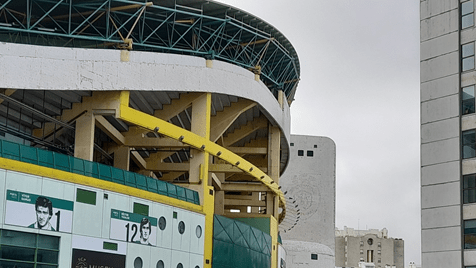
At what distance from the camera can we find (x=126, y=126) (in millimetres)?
53281

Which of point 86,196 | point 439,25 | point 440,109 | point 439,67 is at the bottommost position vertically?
point 86,196

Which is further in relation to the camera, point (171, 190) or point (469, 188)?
point (171, 190)

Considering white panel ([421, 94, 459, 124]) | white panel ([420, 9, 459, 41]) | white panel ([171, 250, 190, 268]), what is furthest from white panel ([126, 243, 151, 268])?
white panel ([420, 9, 459, 41])

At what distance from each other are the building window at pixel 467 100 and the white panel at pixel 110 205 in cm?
1617

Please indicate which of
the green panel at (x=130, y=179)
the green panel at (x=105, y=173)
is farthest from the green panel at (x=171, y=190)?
the green panel at (x=105, y=173)

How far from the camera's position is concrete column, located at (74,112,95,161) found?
41000 millimetres

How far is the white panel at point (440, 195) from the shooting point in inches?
1390

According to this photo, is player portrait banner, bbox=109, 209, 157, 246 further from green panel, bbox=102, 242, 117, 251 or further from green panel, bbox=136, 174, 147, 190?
green panel, bbox=136, 174, 147, 190

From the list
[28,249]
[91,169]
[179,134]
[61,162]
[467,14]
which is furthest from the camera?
[179,134]

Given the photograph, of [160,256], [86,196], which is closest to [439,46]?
[160,256]

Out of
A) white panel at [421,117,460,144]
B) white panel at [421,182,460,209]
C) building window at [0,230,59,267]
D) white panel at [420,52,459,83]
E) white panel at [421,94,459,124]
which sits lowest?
building window at [0,230,59,267]

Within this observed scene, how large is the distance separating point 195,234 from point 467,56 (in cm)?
1774

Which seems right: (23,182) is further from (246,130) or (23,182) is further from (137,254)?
(246,130)

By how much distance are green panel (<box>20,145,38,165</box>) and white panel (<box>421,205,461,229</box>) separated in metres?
17.3
